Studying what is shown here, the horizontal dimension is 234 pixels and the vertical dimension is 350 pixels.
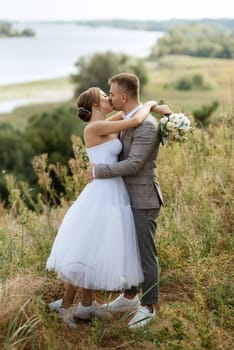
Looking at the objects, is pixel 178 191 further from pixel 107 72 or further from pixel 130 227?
pixel 107 72

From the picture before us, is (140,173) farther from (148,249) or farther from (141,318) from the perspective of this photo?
(141,318)

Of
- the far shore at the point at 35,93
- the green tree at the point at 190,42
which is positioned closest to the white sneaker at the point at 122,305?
the far shore at the point at 35,93

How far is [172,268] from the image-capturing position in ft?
16.7

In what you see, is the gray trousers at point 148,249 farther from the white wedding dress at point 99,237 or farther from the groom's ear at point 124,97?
the groom's ear at point 124,97

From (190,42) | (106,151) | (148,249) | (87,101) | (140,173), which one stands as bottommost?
(190,42)

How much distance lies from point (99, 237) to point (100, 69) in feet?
122

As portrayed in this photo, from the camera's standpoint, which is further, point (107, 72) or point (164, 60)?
point (164, 60)

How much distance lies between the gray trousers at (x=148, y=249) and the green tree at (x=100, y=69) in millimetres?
34594

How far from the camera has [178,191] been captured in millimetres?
6379

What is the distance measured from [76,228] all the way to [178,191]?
2367 mm

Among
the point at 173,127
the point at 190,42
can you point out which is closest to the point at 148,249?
the point at 173,127

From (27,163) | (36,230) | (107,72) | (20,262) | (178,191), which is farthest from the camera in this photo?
(107,72)
